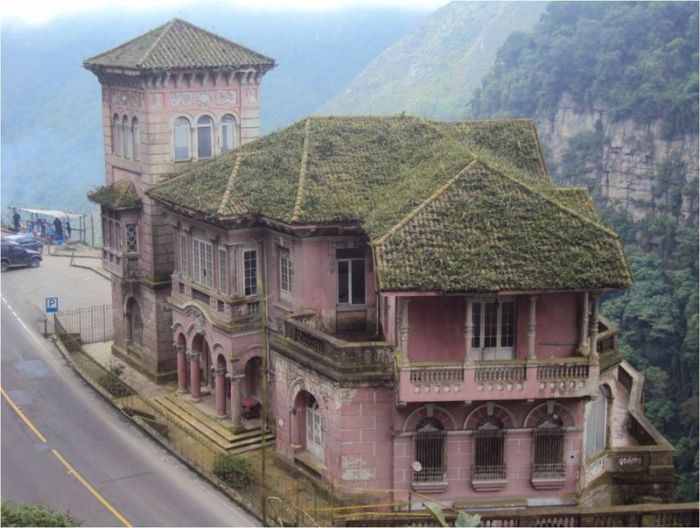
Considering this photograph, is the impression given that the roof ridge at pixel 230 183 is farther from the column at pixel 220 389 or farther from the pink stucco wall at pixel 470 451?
the pink stucco wall at pixel 470 451

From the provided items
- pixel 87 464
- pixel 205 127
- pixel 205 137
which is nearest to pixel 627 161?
pixel 205 137

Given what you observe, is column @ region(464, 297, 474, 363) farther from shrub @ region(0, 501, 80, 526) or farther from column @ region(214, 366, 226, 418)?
shrub @ region(0, 501, 80, 526)

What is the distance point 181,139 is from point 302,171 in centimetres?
833

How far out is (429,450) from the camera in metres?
29.9

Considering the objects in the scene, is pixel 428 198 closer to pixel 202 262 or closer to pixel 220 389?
pixel 202 262

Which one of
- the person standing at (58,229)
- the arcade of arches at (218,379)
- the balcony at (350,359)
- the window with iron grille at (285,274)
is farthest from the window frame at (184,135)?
the person standing at (58,229)

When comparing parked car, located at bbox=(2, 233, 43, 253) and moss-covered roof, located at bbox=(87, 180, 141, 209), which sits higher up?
moss-covered roof, located at bbox=(87, 180, 141, 209)

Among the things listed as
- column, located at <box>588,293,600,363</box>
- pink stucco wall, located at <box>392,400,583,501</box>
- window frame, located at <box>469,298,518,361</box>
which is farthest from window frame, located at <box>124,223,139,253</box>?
column, located at <box>588,293,600,363</box>

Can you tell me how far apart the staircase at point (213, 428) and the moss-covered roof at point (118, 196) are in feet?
25.1

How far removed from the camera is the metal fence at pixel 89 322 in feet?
158

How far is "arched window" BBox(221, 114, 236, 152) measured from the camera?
40875mm

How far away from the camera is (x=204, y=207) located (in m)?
34.5

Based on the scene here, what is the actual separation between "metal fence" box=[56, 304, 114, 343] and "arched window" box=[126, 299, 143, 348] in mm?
3746

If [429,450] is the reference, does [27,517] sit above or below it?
above
